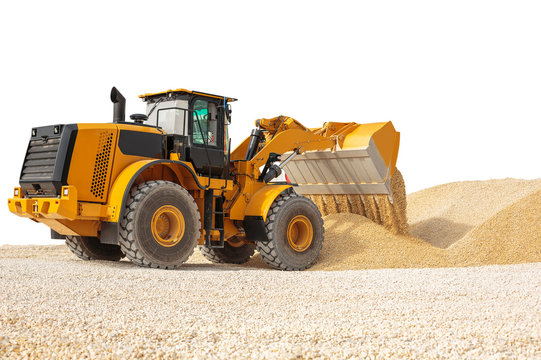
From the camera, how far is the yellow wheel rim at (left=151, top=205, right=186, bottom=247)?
796 centimetres

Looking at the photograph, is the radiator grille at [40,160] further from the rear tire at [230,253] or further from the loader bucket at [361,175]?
the loader bucket at [361,175]

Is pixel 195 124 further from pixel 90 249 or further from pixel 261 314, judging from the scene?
pixel 261 314

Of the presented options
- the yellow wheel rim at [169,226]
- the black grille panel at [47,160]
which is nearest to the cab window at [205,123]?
the yellow wheel rim at [169,226]

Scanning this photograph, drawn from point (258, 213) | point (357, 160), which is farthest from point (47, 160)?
point (357, 160)

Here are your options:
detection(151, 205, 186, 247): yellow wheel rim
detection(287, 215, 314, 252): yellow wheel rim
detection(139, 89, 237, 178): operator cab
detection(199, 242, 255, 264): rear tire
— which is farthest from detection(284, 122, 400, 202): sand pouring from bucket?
detection(151, 205, 186, 247): yellow wheel rim

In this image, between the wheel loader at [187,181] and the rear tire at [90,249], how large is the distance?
0.05ft

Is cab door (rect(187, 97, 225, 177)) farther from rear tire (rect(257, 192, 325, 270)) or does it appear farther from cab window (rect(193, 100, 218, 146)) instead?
rear tire (rect(257, 192, 325, 270))

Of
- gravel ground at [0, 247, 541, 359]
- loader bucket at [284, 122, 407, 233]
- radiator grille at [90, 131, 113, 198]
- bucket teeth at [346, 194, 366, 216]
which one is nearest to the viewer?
gravel ground at [0, 247, 541, 359]

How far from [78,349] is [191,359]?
0.81m

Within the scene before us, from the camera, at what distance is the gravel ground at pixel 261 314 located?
4.00 m

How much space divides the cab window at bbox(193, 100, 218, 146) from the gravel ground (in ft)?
7.70

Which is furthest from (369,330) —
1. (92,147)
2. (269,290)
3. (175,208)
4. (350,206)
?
(350,206)

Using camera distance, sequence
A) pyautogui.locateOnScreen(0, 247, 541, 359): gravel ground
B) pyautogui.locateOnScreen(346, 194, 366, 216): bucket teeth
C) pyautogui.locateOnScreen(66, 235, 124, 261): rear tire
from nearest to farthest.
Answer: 1. pyautogui.locateOnScreen(0, 247, 541, 359): gravel ground
2. pyautogui.locateOnScreen(66, 235, 124, 261): rear tire
3. pyautogui.locateOnScreen(346, 194, 366, 216): bucket teeth

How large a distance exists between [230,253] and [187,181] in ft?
7.61
